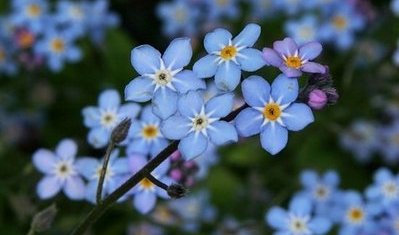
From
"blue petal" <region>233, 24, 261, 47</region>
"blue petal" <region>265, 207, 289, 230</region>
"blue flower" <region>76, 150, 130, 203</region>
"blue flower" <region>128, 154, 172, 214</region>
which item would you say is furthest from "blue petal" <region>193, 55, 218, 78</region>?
"blue petal" <region>265, 207, 289, 230</region>

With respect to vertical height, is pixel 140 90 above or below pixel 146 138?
below

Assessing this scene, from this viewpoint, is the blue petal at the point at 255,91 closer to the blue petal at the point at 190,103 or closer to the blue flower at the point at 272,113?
the blue flower at the point at 272,113

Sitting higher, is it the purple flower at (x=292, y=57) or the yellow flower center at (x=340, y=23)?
the yellow flower center at (x=340, y=23)

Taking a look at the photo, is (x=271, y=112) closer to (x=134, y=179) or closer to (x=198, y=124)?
(x=198, y=124)

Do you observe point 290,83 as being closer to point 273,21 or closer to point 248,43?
point 248,43

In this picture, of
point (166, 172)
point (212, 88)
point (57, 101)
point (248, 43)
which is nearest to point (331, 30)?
point (212, 88)

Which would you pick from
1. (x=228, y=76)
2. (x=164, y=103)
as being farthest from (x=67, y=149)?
(x=228, y=76)

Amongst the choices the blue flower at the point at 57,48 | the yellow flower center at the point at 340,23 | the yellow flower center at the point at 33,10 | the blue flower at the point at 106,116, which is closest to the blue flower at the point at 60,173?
the blue flower at the point at 106,116
